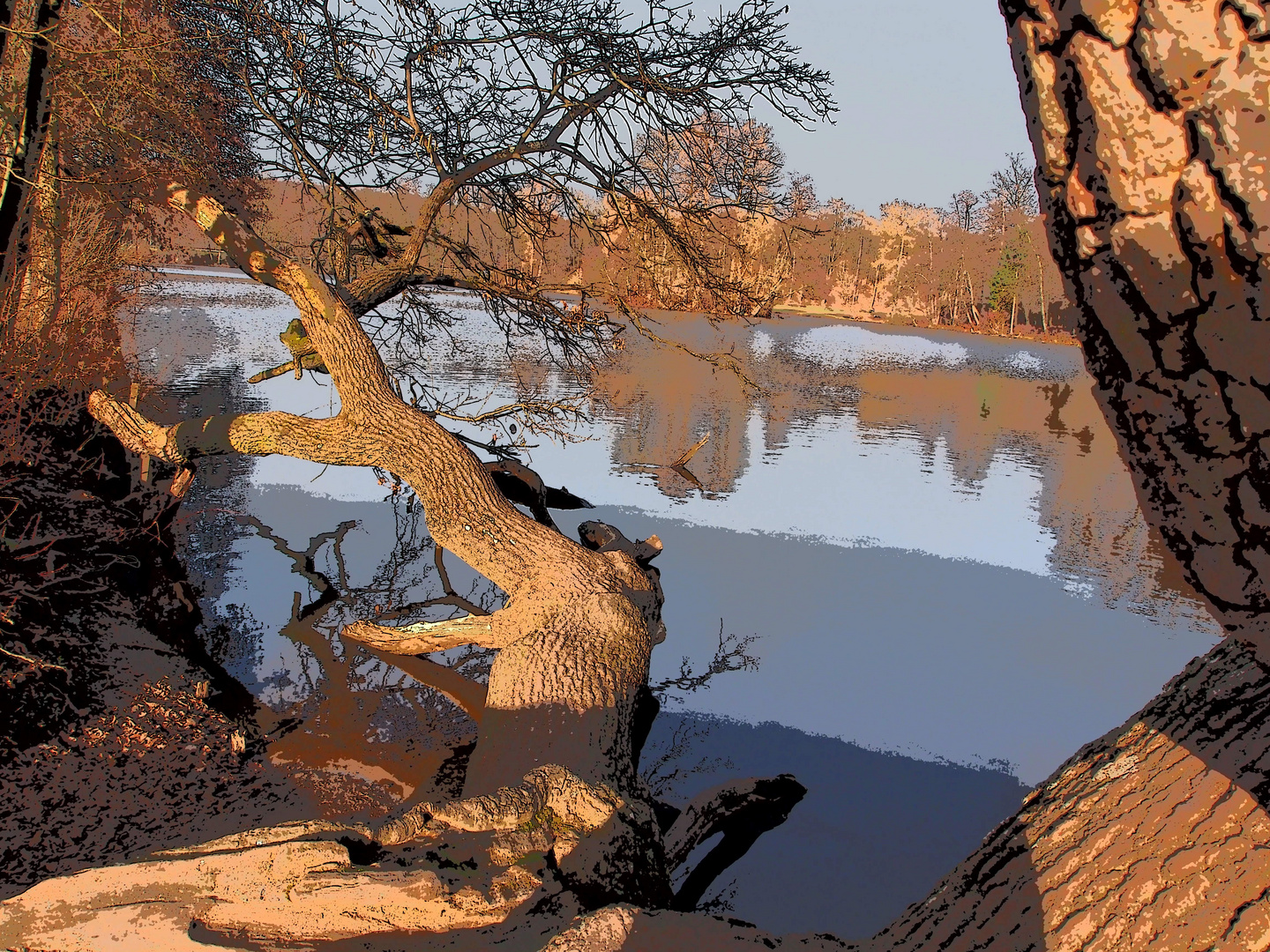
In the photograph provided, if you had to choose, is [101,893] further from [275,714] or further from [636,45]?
[636,45]

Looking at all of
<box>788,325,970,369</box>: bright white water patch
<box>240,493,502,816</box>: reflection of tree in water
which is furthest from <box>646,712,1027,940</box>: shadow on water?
<box>788,325,970,369</box>: bright white water patch

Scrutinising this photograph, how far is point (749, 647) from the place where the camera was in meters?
5.82

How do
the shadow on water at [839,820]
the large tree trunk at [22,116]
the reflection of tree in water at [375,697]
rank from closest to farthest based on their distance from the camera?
1. the shadow on water at [839,820]
2. the reflection of tree in water at [375,697]
3. the large tree trunk at [22,116]

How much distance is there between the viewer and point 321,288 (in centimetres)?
530

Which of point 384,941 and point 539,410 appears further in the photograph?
point 539,410

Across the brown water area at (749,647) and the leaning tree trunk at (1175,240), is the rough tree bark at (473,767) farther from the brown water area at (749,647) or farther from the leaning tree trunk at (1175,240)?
the leaning tree trunk at (1175,240)

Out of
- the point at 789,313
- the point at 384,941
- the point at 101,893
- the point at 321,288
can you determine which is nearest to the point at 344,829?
the point at 384,941

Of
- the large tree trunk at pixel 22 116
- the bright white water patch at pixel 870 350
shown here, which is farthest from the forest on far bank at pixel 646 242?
the bright white water patch at pixel 870 350

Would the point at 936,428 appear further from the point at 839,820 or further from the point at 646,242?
the point at 839,820

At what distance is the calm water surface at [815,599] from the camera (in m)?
4.14

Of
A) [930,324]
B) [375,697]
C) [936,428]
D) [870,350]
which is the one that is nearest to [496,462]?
[375,697]

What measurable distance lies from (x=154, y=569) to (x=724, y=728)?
4.55 metres

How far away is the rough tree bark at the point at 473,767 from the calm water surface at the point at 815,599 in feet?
1.43

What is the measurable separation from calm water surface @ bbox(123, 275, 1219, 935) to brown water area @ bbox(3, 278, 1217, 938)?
0.08 feet
